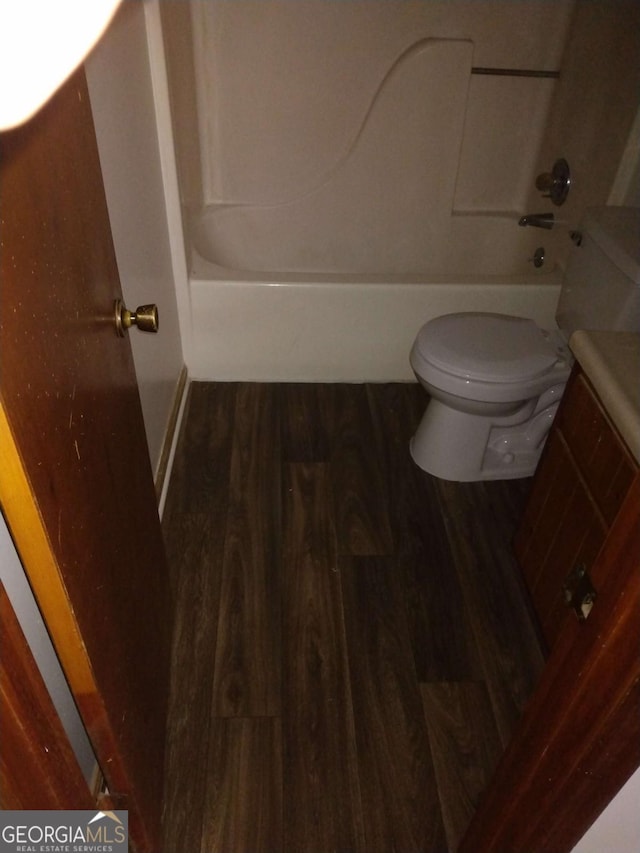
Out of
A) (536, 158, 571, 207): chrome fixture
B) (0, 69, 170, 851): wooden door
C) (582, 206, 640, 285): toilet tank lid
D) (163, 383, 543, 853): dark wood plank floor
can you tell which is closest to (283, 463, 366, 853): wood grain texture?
(163, 383, 543, 853): dark wood plank floor

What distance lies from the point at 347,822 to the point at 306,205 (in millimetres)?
2328

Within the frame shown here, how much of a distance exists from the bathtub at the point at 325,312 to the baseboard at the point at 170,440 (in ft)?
0.44

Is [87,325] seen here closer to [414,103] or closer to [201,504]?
[201,504]

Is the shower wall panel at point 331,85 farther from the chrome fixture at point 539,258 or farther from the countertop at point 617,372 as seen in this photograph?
the countertop at point 617,372

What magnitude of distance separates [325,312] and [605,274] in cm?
96

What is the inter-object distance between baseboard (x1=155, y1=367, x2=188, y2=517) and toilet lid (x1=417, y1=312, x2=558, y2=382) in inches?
33.6

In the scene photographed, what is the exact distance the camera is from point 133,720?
102cm

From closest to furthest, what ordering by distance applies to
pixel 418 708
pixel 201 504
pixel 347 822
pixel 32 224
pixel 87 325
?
pixel 32 224, pixel 87 325, pixel 347 822, pixel 418 708, pixel 201 504

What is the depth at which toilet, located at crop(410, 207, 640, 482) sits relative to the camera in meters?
1.57

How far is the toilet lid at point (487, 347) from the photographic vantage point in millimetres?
1756

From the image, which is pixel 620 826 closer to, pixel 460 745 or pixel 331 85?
pixel 460 745

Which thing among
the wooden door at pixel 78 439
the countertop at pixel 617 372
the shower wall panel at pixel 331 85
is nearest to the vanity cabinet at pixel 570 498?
the countertop at pixel 617 372

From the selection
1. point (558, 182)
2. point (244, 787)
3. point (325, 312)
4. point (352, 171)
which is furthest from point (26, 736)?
point (352, 171)

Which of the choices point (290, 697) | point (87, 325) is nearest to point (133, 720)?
point (290, 697)
